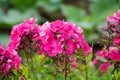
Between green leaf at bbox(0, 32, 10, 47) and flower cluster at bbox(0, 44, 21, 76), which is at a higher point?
green leaf at bbox(0, 32, 10, 47)

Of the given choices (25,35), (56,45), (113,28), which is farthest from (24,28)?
(113,28)

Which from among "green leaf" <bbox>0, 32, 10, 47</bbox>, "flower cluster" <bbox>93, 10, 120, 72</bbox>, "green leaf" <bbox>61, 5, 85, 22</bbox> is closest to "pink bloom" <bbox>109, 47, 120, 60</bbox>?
"flower cluster" <bbox>93, 10, 120, 72</bbox>

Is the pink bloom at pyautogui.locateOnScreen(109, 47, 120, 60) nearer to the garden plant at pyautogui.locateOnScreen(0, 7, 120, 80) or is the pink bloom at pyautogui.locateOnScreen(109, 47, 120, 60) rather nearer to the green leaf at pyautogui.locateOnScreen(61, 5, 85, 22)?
the garden plant at pyautogui.locateOnScreen(0, 7, 120, 80)

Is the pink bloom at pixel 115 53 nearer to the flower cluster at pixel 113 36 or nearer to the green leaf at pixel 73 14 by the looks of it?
the flower cluster at pixel 113 36

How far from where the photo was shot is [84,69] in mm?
2553

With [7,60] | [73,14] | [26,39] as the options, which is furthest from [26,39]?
[73,14]

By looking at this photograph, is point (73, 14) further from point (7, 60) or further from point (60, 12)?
point (7, 60)

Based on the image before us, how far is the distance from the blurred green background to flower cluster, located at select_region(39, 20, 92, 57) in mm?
4225

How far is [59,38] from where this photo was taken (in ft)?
7.07

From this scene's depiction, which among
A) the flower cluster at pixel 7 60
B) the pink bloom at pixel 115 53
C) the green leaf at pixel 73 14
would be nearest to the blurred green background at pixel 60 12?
the green leaf at pixel 73 14

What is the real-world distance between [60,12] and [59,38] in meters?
5.52

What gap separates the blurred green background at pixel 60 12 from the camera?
6719mm

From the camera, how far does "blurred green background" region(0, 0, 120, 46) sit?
6.72 meters

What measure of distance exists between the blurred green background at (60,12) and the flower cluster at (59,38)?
166 inches
